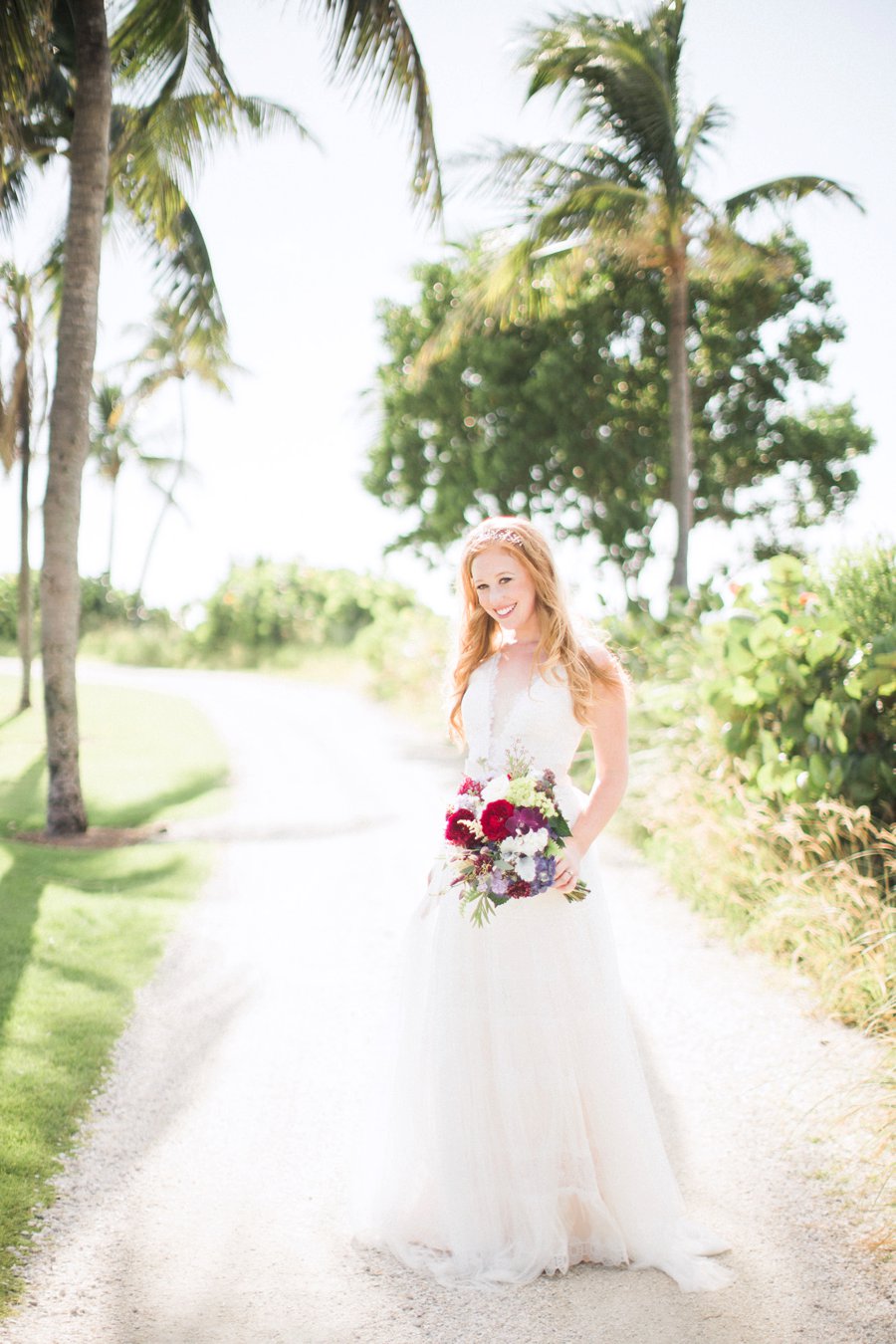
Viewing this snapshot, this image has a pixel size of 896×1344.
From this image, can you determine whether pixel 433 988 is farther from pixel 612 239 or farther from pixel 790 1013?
pixel 612 239

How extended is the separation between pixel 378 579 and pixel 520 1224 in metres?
20.9

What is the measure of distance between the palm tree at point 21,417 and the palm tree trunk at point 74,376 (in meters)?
0.15

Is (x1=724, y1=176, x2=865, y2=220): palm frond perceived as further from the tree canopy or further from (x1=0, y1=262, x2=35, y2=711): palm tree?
(x1=0, y1=262, x2=35, y2=711): palm tree

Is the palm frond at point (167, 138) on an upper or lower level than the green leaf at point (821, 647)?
upper

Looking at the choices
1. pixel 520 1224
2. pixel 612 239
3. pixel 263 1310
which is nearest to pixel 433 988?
pixel 520 1224

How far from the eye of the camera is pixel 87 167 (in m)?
6.40

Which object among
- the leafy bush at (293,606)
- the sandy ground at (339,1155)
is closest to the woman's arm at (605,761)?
the sandy ground at (339,1155)

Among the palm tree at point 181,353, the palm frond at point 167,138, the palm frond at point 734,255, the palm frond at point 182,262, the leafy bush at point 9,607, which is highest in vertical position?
the palm frond at point 734,255

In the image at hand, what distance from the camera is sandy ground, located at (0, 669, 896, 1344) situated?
229cm

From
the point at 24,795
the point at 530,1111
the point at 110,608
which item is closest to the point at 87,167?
the point at 110,608

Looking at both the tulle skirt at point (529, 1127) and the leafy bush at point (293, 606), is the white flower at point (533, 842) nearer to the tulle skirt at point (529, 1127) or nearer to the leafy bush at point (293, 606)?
the tulle skirt at point (529, 1127)

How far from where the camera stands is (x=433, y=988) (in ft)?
8.54

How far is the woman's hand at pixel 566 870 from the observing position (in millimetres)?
2393

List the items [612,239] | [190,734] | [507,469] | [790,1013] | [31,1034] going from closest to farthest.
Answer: [31,1034]
[790,1013]
[190,734]
[612,239]
[507,469]
